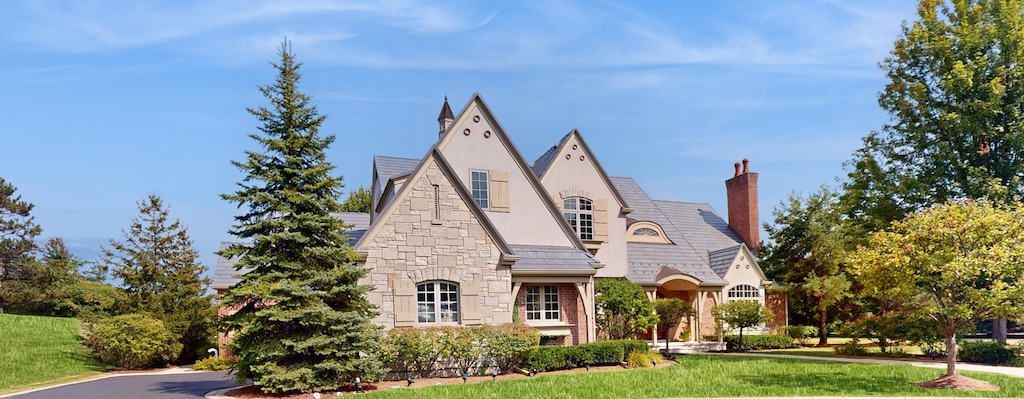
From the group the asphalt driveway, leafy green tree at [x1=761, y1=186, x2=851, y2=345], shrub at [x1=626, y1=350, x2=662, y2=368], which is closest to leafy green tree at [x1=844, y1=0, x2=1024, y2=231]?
leafy green tree at [x1=761, y1=186, x2=851, y2=345]

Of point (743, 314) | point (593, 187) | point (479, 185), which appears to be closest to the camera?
point (479, 185)

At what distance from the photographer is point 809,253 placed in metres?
29.8

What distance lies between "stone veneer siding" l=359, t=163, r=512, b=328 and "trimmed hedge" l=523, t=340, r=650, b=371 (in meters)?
1.61

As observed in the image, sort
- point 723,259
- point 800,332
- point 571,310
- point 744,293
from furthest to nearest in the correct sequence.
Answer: point 723,259, point 744,293, point 800,332, point 571,310

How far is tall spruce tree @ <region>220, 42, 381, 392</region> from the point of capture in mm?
14797

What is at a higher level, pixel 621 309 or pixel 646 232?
pixel 646 232

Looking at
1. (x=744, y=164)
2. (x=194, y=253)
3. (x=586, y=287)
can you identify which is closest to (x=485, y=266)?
(x=586, y=287)

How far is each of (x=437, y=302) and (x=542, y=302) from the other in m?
3.75

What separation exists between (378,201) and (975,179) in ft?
62.4

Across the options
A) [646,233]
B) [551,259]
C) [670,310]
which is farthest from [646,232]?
[551,259]

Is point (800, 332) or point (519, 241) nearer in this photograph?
point (519, 241)

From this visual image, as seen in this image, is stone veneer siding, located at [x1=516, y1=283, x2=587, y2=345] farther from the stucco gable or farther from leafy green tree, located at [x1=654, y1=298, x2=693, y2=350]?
leafy green tree, located at [x1=654, y1=298, x2=693, y2=350]

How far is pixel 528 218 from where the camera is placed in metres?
22.4

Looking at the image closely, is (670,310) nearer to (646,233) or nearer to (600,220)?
(600,220)
